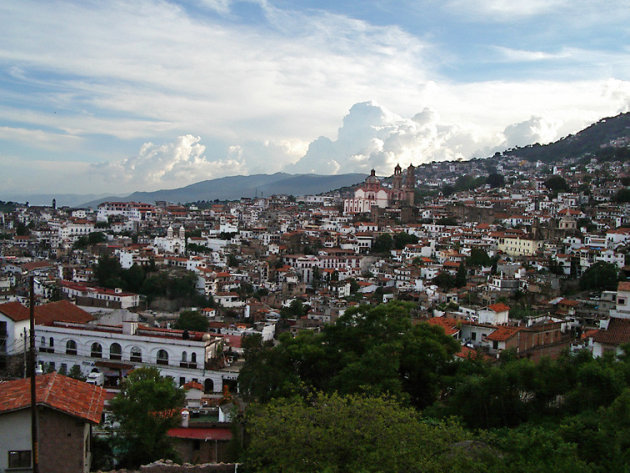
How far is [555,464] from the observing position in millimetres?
6465

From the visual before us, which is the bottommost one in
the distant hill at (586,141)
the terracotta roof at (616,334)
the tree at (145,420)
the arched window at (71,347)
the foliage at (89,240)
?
the arched window at (71,347)

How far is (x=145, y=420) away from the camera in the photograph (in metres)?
9.27

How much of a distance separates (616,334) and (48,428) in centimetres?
1238

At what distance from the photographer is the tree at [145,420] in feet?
30.0

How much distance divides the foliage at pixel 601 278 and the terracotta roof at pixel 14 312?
77.9ft

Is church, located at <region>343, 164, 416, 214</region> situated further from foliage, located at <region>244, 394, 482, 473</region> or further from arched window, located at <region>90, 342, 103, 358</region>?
foliage, located at <region>244, 394, 482, 473</region>

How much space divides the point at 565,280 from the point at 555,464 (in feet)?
84.0

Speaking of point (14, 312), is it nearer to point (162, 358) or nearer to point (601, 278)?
point (162, 358)

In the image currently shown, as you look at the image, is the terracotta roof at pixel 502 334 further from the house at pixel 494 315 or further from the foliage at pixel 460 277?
the foliage at pixel 460 277

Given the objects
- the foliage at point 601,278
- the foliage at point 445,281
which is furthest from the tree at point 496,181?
the foliage at point 601,278

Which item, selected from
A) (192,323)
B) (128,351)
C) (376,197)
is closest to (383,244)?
(376,197)

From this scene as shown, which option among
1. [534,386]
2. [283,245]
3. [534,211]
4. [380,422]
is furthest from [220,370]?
[534,211]

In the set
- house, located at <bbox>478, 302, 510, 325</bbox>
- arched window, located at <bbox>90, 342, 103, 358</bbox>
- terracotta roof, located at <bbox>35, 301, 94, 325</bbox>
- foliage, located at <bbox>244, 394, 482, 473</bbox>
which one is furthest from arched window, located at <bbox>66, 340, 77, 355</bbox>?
house, located at <bbox>478, 302, 510, 325</bbox>

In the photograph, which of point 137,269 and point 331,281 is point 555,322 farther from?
point 137,269
